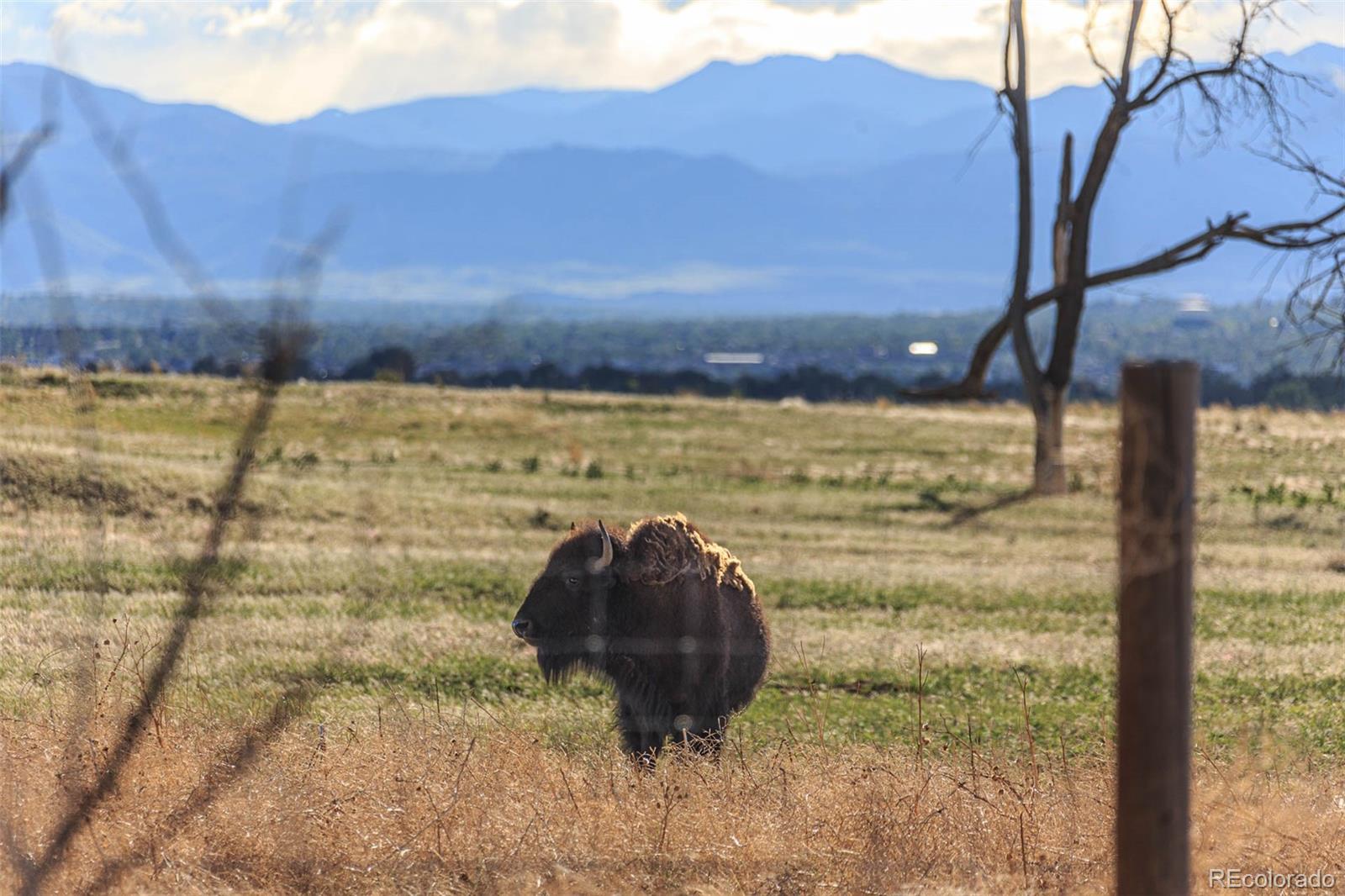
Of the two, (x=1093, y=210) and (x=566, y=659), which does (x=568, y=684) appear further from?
(x=1093, y=210)

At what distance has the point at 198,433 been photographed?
27.8m

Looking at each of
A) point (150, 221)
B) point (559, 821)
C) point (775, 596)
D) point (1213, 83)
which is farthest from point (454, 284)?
point (1213, 83)

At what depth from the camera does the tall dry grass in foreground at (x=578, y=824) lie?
5.84 meters

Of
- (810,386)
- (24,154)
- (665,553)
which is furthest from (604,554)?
(810,386)

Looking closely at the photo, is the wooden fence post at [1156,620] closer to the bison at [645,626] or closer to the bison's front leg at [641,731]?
the bison at [645,626]

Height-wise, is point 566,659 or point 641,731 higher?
point 566,659

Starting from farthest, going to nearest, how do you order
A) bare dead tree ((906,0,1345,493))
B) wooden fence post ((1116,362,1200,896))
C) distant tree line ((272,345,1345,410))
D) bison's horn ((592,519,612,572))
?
1. distant tree line ((272,345,1345,410))
2. bare dead tree ((906,0,1345,493))
3. bison's horn ((592,519,612,572))
4. wooden fence post ((1116,362,1200,896))

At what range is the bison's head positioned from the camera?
25.6ft

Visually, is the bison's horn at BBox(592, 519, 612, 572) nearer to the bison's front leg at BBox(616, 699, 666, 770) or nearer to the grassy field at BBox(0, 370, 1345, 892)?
the bison's front leg at BBox(616, 699, 666, 770)

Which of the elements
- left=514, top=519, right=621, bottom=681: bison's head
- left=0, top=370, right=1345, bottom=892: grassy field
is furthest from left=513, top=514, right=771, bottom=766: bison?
left=0, top=370, right=1345, bottom=892: grassy field

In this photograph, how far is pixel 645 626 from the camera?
7.92 m

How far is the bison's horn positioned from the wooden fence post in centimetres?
340

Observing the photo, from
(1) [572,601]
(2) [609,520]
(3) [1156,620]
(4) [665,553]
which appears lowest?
(2) [609,520]

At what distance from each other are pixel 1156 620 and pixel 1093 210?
1525cm
